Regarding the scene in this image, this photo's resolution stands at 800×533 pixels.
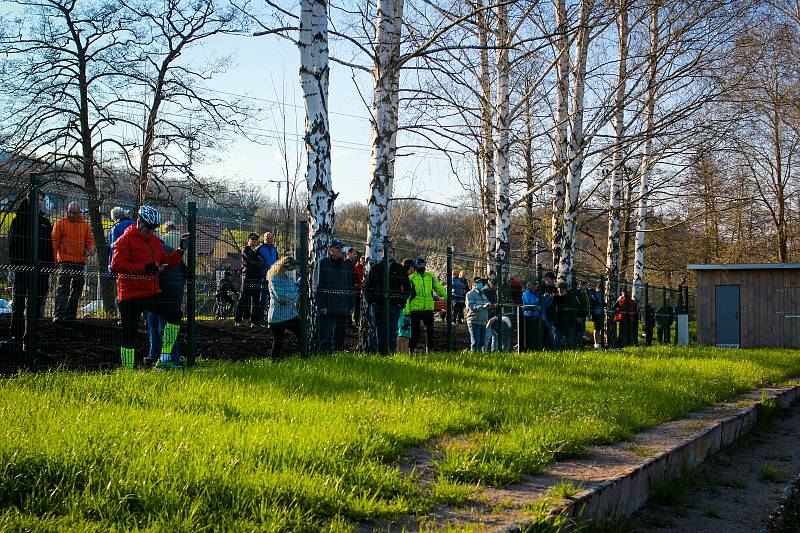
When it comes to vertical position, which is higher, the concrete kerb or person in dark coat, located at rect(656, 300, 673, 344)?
person in dark coat, located at rect(656, 300, 673, 344)

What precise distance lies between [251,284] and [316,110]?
2787mm

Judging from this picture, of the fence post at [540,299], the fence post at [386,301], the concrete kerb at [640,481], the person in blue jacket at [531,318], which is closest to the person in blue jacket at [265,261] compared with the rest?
the fence post at [386,301]

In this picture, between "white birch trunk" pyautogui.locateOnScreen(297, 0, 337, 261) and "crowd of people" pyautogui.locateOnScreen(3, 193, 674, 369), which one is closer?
"crowd of people" pyautogui.locateOnScreen(3, 193, 674, 369)

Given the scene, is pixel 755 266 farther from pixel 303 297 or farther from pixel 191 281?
pixel 191 281

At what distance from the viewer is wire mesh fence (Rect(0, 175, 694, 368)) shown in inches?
316

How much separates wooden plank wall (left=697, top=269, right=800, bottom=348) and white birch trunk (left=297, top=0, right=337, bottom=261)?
18.0m

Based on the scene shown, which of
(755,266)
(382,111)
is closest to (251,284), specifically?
(382,111)

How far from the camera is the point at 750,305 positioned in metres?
24.5

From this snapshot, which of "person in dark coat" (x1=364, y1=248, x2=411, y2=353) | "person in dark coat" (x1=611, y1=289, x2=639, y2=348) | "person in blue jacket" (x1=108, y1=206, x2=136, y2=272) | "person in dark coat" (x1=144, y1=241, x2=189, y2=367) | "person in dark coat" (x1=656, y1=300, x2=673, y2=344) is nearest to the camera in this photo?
"person in dark coat" (x1=144, y1=241, x2=189, y2=367)

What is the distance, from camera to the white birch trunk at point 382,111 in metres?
12.6

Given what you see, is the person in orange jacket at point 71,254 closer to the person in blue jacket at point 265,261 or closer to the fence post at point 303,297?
the person in blue jacket at point 265,261

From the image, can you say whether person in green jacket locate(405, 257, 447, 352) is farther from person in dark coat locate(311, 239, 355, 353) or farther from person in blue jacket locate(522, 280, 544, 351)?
person in dark coat locate(311, 239, 355, 353)

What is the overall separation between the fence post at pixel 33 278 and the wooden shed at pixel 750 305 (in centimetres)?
2222

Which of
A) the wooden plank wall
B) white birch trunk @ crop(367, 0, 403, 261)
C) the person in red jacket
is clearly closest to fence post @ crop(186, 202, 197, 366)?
the person in red jacket
